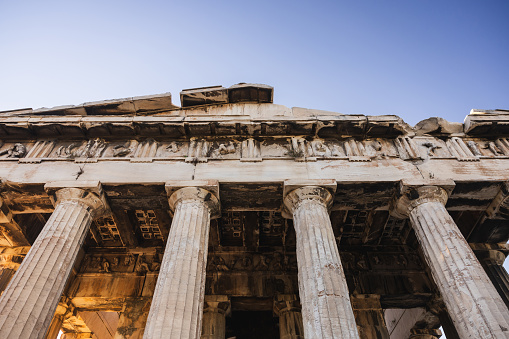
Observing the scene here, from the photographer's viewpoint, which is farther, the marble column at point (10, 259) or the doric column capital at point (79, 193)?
the marble column at point (10, 259)

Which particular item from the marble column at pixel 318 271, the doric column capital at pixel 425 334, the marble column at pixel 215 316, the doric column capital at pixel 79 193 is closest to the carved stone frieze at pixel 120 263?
the marble column at pixel 215 316

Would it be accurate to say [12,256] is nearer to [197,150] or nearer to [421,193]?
[197,150]

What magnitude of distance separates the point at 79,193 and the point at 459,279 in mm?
9389

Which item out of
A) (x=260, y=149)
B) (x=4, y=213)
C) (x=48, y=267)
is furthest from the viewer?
(x=260, y=149)

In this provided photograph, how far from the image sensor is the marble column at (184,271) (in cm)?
709

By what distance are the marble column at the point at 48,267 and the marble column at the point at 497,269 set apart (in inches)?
472

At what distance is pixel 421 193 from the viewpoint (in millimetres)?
9875

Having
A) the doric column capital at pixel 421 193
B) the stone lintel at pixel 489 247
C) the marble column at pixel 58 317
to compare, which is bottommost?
the marble column at pixel 58 317

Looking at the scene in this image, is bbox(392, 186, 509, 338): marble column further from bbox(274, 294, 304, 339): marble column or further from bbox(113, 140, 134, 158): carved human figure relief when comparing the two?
bbox(113, 140, 134, 158): carved human figure relief

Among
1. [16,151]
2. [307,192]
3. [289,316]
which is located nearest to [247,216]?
[307,192]

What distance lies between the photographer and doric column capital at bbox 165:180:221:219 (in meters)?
9.76

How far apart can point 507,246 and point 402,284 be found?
3691 mm

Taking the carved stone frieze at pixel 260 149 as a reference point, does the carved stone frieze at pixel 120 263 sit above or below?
below

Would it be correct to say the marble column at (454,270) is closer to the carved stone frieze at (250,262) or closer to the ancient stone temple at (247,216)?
the ancient stone temple at (247,216)
